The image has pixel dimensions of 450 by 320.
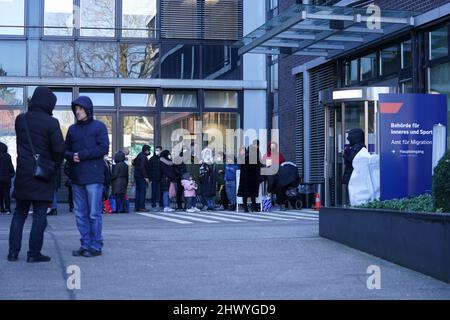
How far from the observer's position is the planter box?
722cm

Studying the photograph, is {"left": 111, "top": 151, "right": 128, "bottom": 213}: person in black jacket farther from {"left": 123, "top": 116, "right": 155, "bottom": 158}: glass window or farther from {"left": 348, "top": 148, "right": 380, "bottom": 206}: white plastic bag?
{"left": 348, "top": 148, "right": 380, "bottom": 206}: white plastic bag

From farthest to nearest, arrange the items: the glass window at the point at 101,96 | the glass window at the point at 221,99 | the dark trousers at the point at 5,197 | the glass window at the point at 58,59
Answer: the glass window at the point at 221,99 → the glass window at the point at 101,96 → the glass window at the point at 58,59 → the dark trousers at the point at 5,197

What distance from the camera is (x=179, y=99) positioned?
2528 centimetres

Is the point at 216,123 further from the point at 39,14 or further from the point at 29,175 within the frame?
the point at 29,175

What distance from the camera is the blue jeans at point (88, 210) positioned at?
8797 millimetres

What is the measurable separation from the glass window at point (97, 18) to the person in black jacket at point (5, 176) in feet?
23.7

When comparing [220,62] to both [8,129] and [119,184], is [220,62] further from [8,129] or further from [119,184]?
[119,184]

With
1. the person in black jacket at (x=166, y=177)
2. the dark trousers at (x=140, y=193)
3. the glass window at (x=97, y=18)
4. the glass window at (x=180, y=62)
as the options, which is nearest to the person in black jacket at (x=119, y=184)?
the dark trousers at (x=140, y=193)

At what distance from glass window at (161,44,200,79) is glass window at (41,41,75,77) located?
3.01 meters

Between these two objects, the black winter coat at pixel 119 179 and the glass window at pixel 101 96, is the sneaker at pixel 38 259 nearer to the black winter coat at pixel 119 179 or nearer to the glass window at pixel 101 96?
the black winter coat at pixel 119 179

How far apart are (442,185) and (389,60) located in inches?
443

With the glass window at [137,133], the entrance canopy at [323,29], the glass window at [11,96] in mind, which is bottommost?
the glass window at [137,133]

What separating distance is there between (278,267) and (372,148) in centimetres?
946
